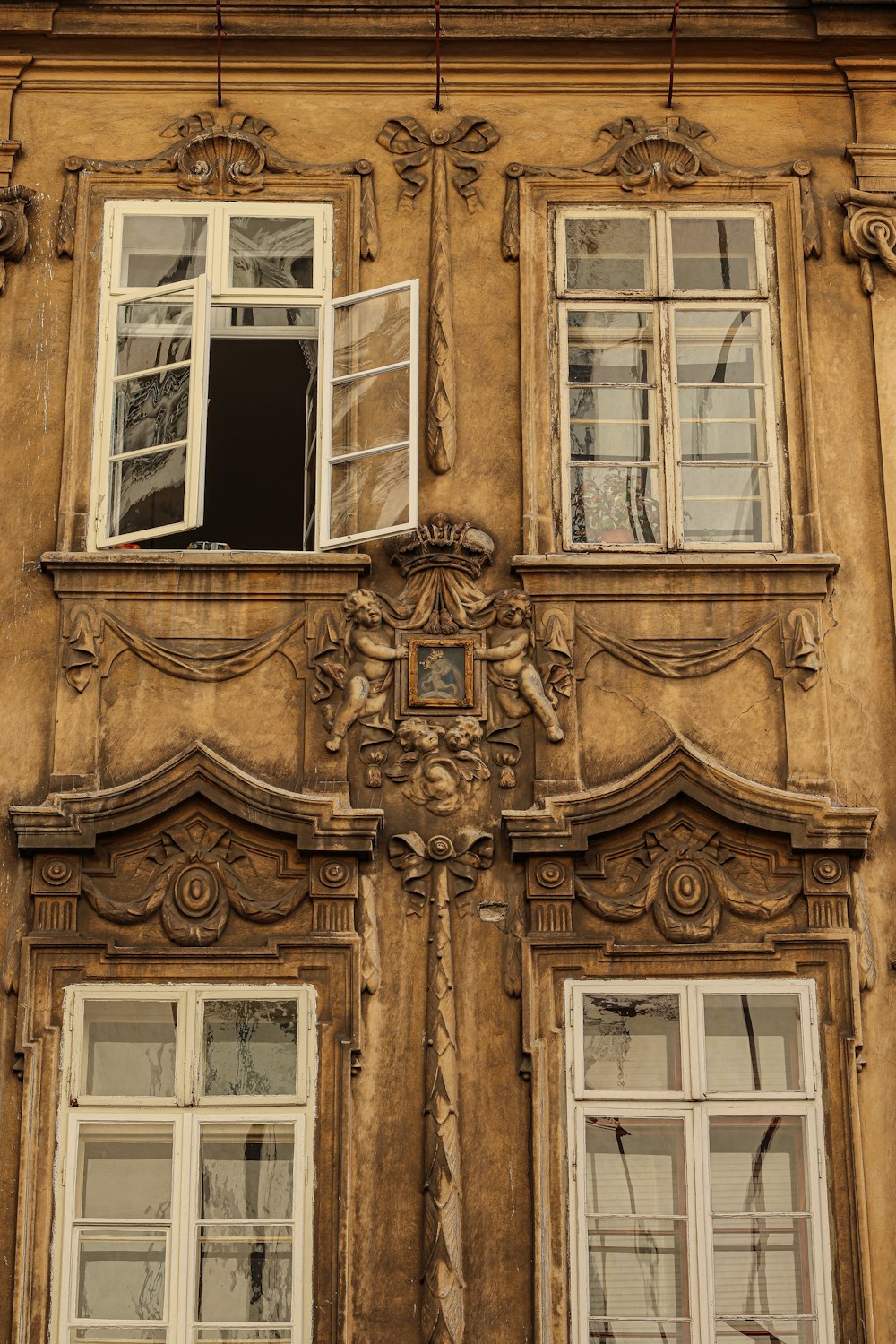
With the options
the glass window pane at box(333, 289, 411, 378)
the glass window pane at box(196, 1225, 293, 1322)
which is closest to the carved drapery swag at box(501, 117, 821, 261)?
the glass window pane at box(333, 289, 411, 378)

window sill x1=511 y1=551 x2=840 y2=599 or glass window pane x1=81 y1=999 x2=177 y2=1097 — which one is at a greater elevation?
window sill x1=511 y1=551 x2=840 y2=599

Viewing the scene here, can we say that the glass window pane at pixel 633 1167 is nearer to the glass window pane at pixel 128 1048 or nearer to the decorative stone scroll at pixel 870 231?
the glass window pane at pixel 128 1048

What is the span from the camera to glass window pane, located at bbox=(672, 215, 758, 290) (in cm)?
1103

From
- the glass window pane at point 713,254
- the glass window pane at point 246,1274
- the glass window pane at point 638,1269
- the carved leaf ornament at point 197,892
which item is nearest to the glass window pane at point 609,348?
the glass window pane at point 713,254

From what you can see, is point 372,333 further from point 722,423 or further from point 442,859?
point 442,859

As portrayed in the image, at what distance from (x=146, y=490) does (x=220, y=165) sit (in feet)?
5.66

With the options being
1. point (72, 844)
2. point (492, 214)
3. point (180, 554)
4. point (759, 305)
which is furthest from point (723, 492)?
point (72, 844)

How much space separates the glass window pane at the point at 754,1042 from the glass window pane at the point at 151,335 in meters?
3.88

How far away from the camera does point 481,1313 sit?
934 cm

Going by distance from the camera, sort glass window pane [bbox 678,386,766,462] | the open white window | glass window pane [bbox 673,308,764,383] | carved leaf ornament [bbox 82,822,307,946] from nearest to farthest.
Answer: carved leaf ornament [bbox 82,822,307,946], the open white window, glass window pane [bbox 678,386,766,462], glass window pane [bbox 673,308,764,383]

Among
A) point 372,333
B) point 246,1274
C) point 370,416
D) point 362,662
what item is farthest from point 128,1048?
point 372,333

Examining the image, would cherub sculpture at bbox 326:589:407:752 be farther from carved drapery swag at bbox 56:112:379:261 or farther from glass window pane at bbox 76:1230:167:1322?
glass window pane at bbox 76:1230:167:1322

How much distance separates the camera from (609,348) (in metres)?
10.9

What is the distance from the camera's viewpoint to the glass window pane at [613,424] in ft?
35.4
